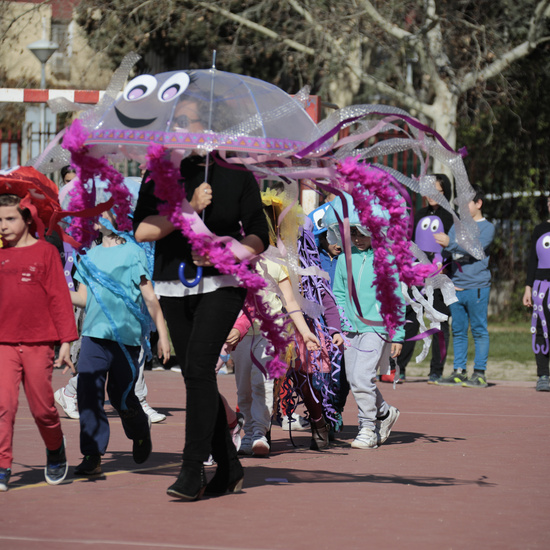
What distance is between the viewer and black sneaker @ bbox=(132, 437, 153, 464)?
7188 millimetres

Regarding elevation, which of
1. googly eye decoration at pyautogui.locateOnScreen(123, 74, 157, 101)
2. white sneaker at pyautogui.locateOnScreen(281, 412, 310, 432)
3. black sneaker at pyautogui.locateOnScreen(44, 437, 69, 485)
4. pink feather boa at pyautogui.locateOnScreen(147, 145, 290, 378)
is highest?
googly eye decoration at pyautogui.locateOnScreen(123, 74, 157, 101)

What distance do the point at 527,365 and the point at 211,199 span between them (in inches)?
386

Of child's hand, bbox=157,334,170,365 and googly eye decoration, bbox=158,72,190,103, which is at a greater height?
googly eye decoration, bbox=158,72,190,103

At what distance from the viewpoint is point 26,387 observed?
638cm

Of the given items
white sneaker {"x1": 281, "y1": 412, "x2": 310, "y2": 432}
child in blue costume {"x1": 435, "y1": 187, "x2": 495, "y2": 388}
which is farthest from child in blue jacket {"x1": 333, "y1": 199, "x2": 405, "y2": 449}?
child in blue costume {"x1": 435, "y1": 187, "x2": 495, "y2": 388}

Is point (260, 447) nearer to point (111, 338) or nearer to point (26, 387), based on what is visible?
point (111, 338)

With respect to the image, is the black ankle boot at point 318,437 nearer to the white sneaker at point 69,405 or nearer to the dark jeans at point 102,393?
the dark jeans at point 102,393

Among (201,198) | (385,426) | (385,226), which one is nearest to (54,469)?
(201,198)

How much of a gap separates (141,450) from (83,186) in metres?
1.62

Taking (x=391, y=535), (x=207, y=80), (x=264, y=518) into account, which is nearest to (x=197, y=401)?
(x=264, y=518)

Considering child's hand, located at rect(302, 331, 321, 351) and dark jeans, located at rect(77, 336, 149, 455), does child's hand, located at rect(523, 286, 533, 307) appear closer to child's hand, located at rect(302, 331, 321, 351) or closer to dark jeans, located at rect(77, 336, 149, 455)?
child's hand, located at rect(302, 331, 321, 351)

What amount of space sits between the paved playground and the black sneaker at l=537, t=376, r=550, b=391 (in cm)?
304

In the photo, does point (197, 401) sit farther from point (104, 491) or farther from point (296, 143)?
point (296, 143)

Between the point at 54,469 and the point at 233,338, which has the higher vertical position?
the point at 233,338
